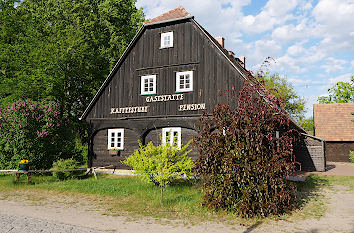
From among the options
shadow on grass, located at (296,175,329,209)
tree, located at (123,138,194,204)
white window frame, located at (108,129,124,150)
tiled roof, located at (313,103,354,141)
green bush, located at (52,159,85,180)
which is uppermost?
tiled roof, located at (313,103,354,141)

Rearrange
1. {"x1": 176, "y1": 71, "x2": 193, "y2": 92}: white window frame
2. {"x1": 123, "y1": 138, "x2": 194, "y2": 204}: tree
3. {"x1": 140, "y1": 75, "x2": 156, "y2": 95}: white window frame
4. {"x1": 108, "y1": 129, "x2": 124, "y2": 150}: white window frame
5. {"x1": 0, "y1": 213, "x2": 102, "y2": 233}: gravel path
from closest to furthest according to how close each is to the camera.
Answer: {"x1": 0, "y1": 213, "x2": 102, "y2": 233}: gravel path
{"x1": 123, "y1": 138, "x2": 194, "y2": 204}: tree
{"x1": 176, "y1": 71, "x2": 193, "y2": 92}: white window frame
{"x1": 140, "y1": 75, "x2": 156, "y2": 95}: white window frame
{"x1": 108, "y1": 129, "x2": 124, "y2": 150}: white window frame

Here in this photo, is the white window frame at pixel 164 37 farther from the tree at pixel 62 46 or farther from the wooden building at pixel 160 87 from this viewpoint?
the tree at pixel 62 46

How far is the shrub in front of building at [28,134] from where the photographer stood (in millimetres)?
15938

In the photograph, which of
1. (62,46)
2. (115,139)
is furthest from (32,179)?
(62,46)

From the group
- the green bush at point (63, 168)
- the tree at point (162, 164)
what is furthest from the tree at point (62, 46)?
the tree at point (162, 164)

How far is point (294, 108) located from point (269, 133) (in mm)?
32728

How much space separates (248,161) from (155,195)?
4136mm

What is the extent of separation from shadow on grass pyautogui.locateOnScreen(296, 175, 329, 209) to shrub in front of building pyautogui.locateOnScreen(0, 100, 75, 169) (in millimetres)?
13430

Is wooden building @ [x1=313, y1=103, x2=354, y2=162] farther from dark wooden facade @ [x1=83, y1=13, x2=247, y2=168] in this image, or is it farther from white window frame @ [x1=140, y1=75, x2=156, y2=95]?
white window frame @ [x1=140, y1=75, x2=156, y2=95]

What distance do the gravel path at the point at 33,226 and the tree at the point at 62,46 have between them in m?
15.8

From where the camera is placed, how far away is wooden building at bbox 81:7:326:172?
51.8 feet

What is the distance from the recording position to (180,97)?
16359 mm

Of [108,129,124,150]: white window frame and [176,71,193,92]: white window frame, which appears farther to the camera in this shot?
[108,129,124,150]: white window frame

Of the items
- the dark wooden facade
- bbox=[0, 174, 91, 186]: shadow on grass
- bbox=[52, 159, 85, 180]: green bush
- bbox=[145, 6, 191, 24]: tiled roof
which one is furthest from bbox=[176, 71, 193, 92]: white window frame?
bbox=[0, 174, 91, 186]: shadow on grass
